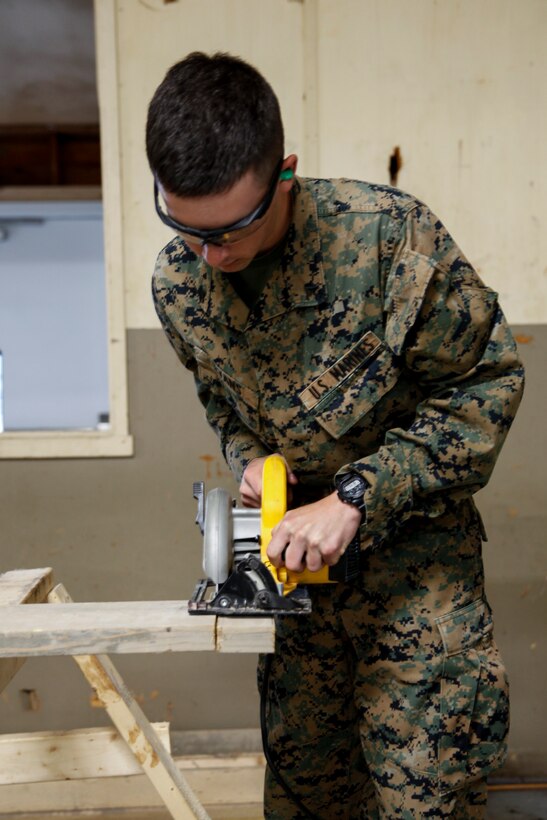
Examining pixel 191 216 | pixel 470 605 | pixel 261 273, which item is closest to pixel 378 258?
pixel 261 273

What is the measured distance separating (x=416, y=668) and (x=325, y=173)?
1271 mm

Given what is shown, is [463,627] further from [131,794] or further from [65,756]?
[131,794]

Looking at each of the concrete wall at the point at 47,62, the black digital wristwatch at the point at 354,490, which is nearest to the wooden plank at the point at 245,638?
the black digital wristwatch at the point at 354,490

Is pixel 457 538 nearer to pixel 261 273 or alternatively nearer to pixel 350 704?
pixel 350 704

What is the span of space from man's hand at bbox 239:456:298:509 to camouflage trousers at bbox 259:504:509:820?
0.17m

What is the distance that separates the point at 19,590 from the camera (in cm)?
115

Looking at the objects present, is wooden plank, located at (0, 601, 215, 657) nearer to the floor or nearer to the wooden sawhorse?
the wooden sawhorse

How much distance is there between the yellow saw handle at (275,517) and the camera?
99cm

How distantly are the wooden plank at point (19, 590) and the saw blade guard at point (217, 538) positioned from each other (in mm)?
325

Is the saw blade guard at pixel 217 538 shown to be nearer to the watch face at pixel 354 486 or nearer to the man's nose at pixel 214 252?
the watch face at pixel 354 486

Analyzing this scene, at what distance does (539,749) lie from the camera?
2.08 meters

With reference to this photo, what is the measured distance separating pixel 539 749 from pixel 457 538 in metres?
1.27

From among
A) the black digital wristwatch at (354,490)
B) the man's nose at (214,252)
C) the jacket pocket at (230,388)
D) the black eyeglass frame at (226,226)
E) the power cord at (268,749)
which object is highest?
the black eyeglass frame at (226,226)

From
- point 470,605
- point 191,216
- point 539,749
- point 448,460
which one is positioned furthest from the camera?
point 539,749
